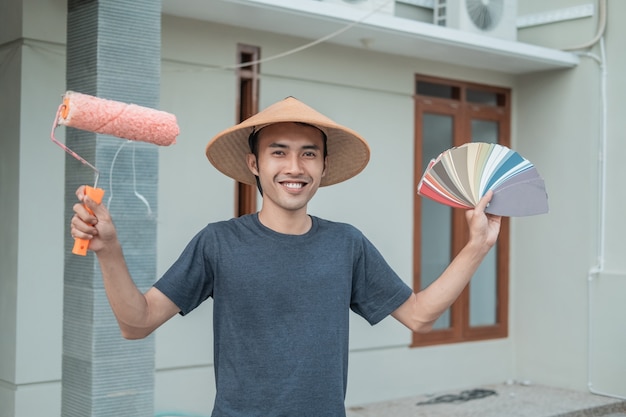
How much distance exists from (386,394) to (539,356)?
178cm

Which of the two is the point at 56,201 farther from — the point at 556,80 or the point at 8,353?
the point at 556,80

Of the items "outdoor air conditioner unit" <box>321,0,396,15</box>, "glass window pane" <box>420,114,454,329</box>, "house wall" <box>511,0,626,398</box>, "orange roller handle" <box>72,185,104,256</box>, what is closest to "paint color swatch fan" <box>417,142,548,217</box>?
"orange roller handle" <box>72,185,104,256</box>

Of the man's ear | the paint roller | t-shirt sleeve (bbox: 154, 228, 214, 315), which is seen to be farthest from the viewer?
the man's ear

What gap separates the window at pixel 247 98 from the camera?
6703mm

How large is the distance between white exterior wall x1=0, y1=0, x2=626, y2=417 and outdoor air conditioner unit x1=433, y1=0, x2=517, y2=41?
491 mm

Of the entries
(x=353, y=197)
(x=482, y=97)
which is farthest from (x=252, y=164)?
(x=482, y=97)

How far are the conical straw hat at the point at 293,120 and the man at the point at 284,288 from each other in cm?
1

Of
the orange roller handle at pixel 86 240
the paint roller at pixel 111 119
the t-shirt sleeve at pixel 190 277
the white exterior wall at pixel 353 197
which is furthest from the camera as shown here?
the white exterior wall at pixel 353 197

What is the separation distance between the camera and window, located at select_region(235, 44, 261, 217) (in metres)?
6.70

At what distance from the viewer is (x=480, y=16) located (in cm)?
762

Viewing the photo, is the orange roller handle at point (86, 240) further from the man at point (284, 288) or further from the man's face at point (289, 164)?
the man's face at point (289, 164)

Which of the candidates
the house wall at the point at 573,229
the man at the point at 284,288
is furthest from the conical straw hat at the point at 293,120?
the house wall at the point at 573,229

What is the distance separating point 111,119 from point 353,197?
16.6 feet

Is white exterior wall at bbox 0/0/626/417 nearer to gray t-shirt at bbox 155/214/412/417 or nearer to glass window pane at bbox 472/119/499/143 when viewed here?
glass window pane at bbox 472/119/499/143
